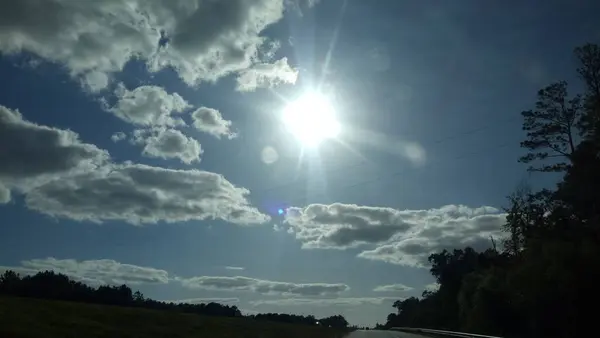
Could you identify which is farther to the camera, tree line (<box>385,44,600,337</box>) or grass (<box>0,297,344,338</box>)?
tree line (<box>385,44,600,337</box>)

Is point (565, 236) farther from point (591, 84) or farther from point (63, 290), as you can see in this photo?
point (63, 290)

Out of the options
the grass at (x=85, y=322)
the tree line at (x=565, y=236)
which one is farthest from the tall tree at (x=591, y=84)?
the grass at (x=85, y=322)

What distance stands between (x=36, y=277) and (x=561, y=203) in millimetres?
54610

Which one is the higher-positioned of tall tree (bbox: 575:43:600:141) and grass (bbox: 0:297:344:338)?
tall tree (bbox: 575:43:600:141)

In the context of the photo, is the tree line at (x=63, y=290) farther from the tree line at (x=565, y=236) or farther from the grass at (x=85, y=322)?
the tree line at (x=565, y=236)

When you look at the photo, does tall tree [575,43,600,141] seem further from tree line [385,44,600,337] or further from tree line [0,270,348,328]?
tree line [0,270,348,328]

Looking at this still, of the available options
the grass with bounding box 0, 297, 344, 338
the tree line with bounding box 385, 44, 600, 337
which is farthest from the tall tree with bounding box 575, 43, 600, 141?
the grass with bounding box 0, 297, 344, 338

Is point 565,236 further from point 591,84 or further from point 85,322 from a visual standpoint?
point 85,322

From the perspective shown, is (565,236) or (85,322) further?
(565,236)

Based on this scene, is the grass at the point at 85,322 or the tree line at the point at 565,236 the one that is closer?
the grass at the point at 85,322

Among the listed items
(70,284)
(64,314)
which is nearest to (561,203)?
(64,314)

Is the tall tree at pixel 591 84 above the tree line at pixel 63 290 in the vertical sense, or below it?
above

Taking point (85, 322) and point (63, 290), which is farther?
point (63, 290)

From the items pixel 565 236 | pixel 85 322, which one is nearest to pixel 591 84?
pixel 565 236
